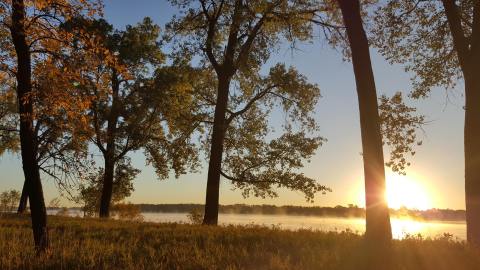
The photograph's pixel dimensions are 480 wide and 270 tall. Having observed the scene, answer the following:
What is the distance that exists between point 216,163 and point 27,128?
13.2 m

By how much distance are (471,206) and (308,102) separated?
14.3 m

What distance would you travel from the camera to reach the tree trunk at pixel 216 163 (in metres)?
24.3

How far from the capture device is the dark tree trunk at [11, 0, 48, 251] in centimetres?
1177

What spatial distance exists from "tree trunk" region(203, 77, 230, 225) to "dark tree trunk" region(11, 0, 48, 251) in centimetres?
1264

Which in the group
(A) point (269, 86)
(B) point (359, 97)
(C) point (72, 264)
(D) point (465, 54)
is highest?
(A) point (269, 86)

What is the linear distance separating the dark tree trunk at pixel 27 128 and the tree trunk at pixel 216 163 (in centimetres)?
1264

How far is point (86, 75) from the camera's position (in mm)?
12727

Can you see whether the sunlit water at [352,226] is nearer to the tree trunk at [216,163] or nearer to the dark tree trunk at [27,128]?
the tree trunk at [216,163]

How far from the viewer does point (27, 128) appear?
11883 mm

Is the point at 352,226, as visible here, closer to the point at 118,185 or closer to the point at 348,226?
the point at 348,226

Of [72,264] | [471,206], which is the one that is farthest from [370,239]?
[72,264]

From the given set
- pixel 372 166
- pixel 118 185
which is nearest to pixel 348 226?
pixel 118 185

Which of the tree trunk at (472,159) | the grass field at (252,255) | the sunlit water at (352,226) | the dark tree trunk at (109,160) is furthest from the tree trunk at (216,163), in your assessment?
the tree trunk at (472,159)

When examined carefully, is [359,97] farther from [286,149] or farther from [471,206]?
[286,149]
